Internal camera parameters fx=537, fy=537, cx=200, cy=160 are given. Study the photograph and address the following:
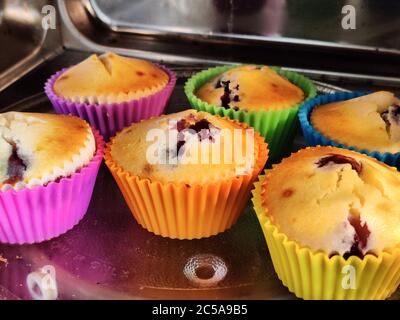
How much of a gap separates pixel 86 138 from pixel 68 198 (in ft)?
0.42

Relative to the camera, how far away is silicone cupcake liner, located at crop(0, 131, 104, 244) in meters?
0.98

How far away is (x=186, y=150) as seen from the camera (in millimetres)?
1002

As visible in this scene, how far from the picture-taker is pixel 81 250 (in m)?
1.04

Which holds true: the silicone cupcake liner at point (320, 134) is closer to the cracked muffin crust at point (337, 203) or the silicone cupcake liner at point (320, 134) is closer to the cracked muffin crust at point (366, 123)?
the cracked muffin crust at point (366, 123)

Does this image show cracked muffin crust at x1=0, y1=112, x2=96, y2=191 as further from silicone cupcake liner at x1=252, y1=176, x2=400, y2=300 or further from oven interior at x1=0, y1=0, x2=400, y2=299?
silicone cupcake liner at x1=252, y1=176, x2=400, y2=300

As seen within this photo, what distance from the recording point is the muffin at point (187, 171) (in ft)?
3.24

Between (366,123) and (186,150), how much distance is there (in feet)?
1.32

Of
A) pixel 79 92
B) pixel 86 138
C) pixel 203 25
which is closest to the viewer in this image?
pixel 86 138

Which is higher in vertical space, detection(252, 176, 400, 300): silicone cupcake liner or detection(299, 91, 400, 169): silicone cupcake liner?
detection(299, 91, 400, 169): silicone cupcake liner

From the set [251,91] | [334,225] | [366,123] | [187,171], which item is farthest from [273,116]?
[334,225]

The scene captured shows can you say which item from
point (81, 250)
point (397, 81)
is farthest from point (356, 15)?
point (81, 250)

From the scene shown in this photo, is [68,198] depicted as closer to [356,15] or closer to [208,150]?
[208,150]

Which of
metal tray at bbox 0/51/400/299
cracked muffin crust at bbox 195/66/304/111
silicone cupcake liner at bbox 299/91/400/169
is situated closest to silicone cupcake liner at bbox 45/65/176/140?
cracked muffin crust at bbox 195/66/304/111

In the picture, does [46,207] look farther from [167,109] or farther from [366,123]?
[366,123]
